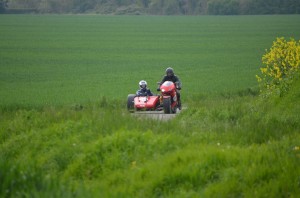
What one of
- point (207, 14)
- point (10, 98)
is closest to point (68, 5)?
point (207, 14)

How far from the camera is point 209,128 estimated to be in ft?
46.4

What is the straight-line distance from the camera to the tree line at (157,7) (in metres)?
141

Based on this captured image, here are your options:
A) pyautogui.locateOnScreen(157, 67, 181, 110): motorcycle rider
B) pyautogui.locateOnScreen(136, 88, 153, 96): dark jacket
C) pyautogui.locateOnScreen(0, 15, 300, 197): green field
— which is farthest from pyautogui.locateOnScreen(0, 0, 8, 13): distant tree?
pyautogui.locateOnScreen(157, 67, 181, 110): motorcycle rider

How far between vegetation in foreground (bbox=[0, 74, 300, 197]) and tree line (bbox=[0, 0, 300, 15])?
125 m

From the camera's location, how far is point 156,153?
12.0m

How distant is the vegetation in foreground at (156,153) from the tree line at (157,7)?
12544 cm

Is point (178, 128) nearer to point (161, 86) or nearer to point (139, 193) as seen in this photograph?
point (139, 193)

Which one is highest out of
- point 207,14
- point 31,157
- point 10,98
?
point 31,157

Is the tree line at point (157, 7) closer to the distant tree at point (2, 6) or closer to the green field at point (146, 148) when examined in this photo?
the distant tree at point (2, 6)

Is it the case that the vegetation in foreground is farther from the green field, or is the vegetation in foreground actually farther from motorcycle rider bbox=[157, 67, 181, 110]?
motorcycle rider bbox=[157, 67, 181, 110]

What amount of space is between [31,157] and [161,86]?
311 inches

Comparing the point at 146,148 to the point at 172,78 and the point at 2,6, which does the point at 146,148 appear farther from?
the point at 2,6

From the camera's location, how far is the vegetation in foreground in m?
9.64

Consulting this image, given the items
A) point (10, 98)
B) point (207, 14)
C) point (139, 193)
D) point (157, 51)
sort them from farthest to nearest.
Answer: point (207, 14) < point (157, 51) < point (10, 98) < point (139, 193)
